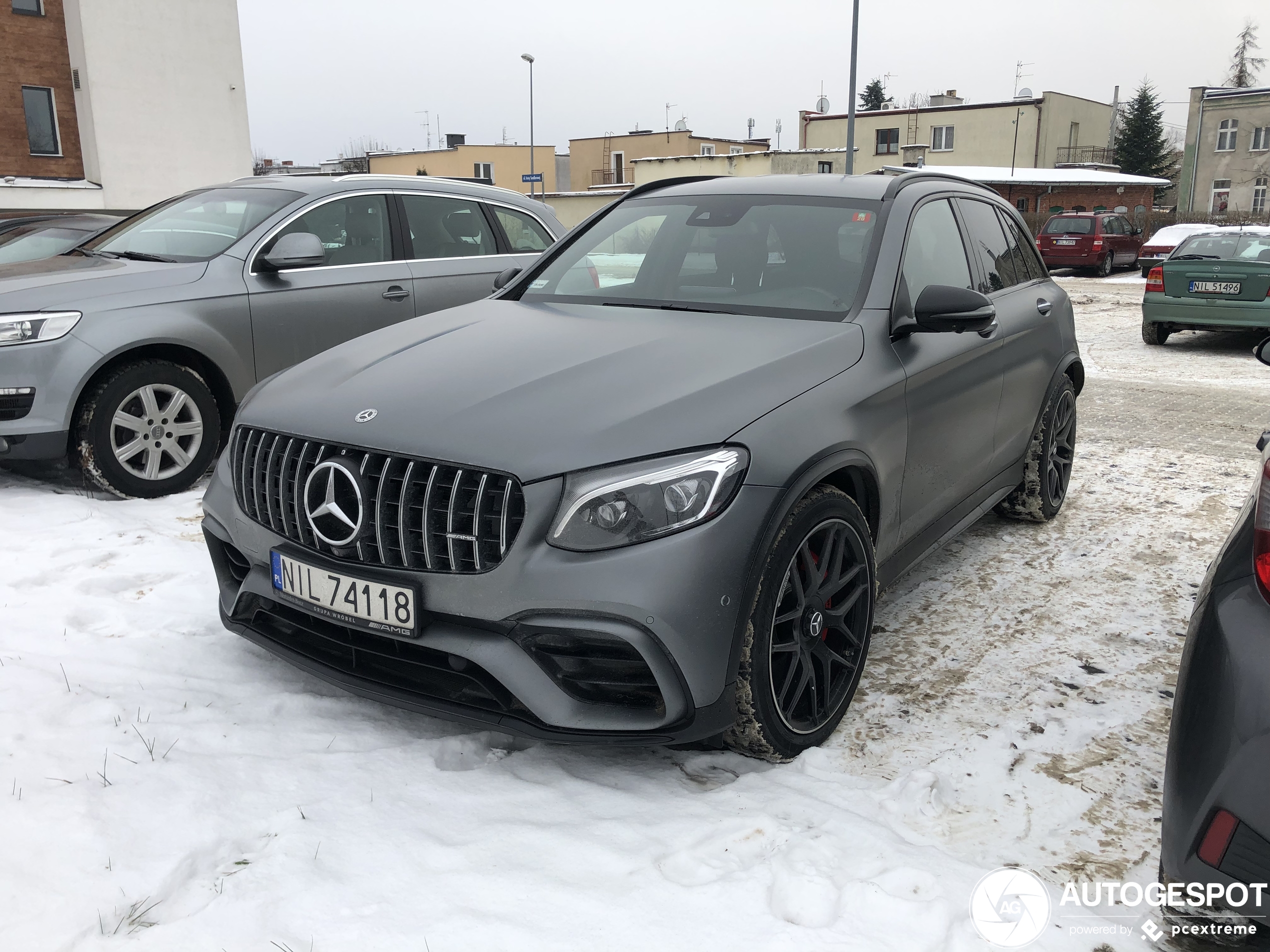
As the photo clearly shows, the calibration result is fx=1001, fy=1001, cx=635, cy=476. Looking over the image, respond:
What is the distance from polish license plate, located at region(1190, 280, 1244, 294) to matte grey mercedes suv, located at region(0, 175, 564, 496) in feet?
30.5

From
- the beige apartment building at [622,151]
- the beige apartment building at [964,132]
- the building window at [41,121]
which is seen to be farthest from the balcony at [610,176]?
the building window at [41,121]

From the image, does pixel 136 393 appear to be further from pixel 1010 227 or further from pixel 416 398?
pixel 1010 227

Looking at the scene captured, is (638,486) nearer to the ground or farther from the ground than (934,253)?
nearer to the ground

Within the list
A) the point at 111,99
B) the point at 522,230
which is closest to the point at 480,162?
the point at 111,99

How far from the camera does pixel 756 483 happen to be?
99.9 inches

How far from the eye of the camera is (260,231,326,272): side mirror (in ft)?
17.6

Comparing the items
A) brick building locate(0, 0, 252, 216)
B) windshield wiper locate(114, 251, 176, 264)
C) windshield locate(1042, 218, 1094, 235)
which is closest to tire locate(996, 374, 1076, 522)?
windshield wiper locate(114, 251, 176, 264)

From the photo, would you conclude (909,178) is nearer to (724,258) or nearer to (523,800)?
(724,258)

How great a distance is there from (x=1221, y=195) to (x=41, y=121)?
180 feet

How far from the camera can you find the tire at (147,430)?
16.7 feet

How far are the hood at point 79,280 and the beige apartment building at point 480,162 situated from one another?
61.8 m

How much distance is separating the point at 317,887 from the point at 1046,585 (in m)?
3.35

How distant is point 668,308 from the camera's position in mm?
3604

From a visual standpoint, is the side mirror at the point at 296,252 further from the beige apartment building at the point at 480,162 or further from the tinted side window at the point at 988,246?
the beige apartment building at the point at 480,162
